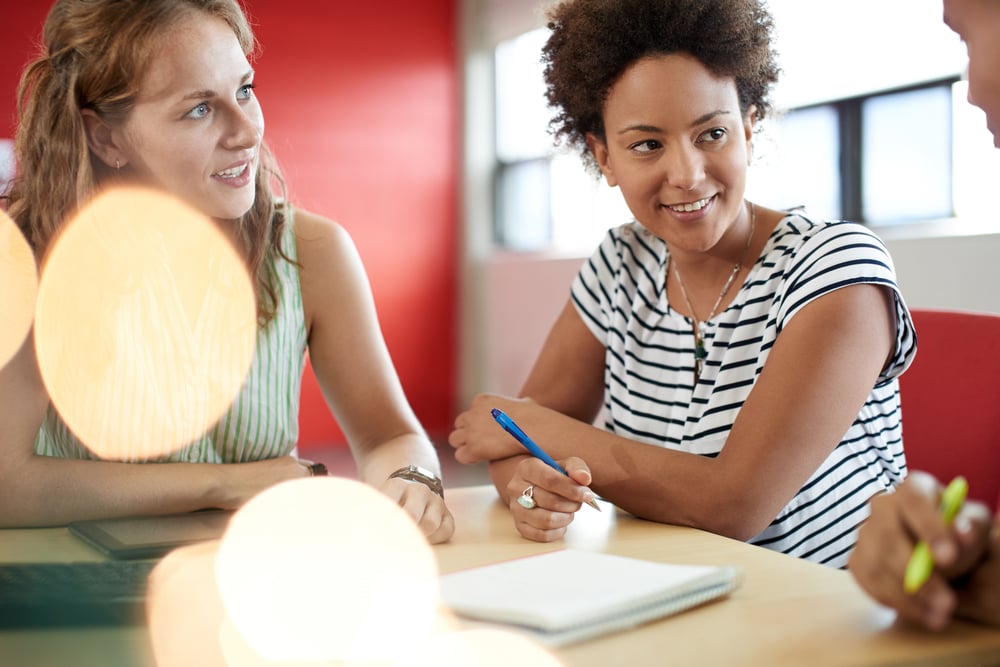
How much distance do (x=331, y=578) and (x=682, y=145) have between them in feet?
2.75

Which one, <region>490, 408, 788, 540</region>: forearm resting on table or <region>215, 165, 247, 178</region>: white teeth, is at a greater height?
<region>215, 165, 247, 178</region>: white teeth

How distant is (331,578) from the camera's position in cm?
90

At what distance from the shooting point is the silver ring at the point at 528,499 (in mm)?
1151

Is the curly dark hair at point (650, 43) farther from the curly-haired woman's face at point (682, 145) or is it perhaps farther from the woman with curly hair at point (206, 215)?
the woman with curly hair at point (206, 215)

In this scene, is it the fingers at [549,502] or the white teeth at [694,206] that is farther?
the white teeth at [694,206]

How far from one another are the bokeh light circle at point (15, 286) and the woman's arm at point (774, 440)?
2.41ft

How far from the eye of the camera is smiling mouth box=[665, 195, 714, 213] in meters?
1.45

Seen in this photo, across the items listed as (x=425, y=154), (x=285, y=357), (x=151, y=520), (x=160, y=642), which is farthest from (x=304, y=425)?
(x=160, y=642)

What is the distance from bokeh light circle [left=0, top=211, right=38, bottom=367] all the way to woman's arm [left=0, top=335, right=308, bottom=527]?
0.12ft

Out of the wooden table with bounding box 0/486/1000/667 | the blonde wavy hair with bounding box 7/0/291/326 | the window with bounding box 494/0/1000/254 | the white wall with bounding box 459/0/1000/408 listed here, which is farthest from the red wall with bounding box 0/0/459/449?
the wooden table with bounding box 0/486/1000/667

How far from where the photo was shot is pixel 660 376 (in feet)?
5.08

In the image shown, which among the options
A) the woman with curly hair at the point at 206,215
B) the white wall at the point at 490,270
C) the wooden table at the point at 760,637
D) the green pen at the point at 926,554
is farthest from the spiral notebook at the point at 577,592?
the white wall at the point at 490,270

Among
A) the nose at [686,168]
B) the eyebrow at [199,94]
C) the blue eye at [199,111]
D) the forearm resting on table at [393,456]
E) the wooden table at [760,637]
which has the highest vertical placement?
the eyebrow at [199,94]

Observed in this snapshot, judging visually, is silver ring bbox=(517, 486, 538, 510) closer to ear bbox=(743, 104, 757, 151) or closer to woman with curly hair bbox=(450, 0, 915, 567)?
woman with curly hair bbox=(450, 0, 915, 567)
